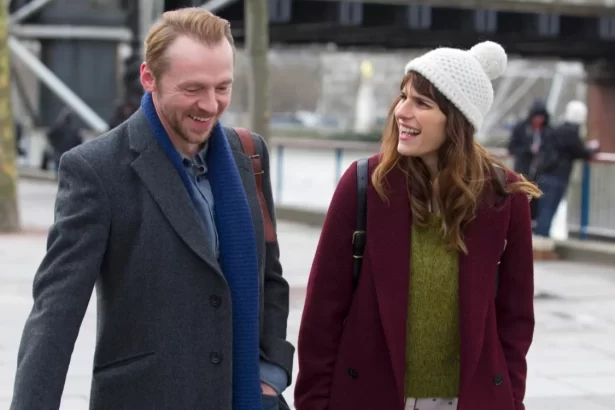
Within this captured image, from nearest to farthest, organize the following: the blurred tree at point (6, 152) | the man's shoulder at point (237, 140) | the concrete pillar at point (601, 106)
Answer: the man's shoulder at point (237, 140), the blurred tree at point (6, 152), the concrete pillar at point (601, 106)

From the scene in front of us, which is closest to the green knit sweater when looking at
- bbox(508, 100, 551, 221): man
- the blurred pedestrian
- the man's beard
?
the man's beard

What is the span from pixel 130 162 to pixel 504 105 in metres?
91.5

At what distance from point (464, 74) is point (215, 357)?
1.00m

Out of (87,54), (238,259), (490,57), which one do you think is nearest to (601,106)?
(87,54)

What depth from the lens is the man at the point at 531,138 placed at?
49.8ft

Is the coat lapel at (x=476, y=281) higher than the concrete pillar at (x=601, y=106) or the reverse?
higher

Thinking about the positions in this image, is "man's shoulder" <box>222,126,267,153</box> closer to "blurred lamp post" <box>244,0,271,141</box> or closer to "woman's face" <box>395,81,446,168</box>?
"woman's face" <box>395,81,446,168</box>

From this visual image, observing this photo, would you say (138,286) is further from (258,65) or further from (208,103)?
(258,65)

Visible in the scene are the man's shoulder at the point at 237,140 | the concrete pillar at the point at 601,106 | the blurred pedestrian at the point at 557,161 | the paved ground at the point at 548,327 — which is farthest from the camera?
the concrete pillar at the point at 601,106

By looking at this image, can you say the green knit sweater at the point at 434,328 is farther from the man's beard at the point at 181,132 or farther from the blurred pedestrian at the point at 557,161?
the blurred pedestrian at the point at 557,161

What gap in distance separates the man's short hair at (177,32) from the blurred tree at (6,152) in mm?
12676

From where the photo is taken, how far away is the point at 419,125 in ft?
11.2

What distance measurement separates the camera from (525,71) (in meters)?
86.1

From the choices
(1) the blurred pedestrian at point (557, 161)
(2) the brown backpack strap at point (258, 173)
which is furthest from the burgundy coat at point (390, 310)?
(1) the blurred pedestrian at point (557, 161)
